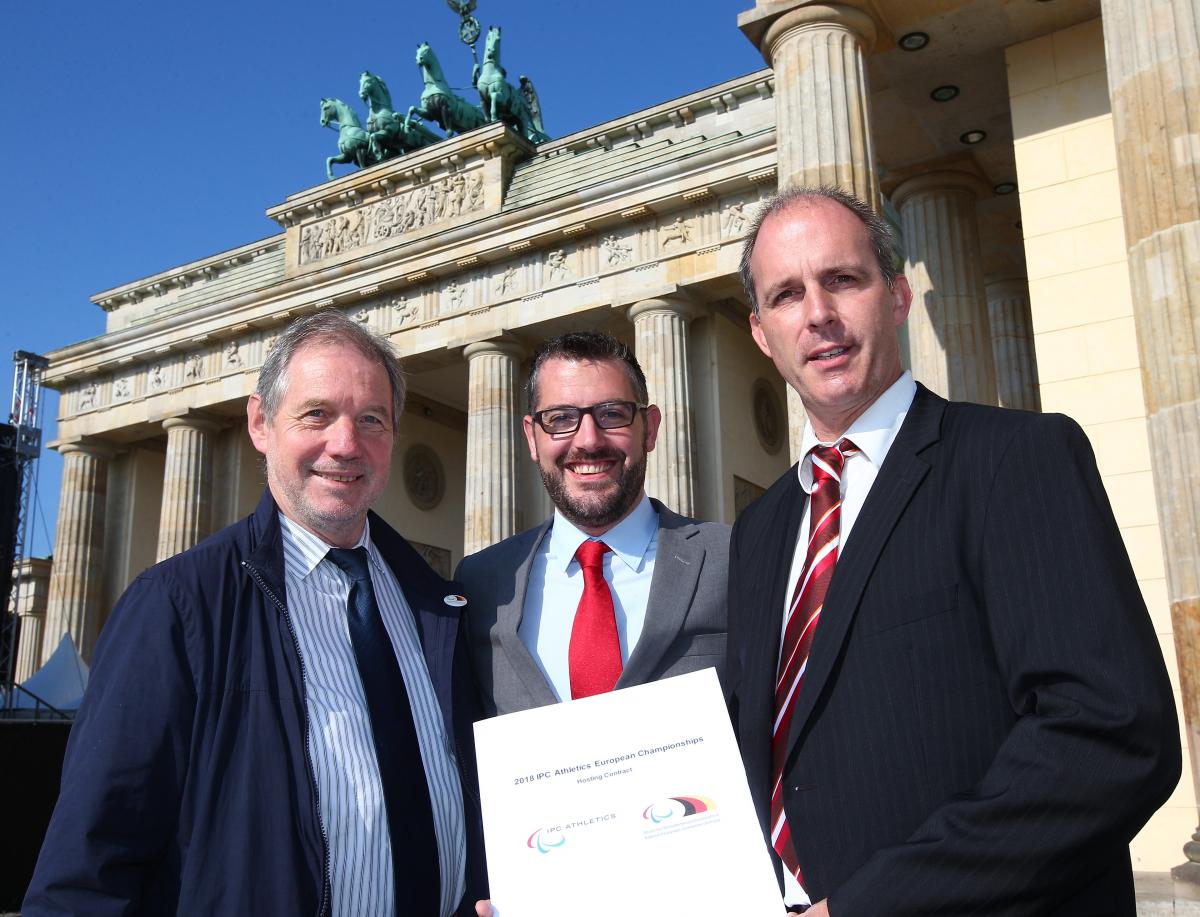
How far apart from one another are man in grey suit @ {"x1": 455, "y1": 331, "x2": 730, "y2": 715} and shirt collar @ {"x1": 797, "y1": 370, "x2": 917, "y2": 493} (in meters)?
0.94

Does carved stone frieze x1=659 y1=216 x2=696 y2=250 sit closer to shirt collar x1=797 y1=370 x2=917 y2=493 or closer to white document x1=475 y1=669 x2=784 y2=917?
shirt collar x1=797 y1=370 x2=917 y2=493

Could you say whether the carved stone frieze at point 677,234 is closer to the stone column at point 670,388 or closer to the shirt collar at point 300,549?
the stone column at point 670,388

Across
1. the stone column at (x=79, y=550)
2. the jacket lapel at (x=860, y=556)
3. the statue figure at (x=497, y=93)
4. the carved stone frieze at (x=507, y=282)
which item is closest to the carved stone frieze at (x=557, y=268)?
the carved stone frieze at (x=507, y=282)

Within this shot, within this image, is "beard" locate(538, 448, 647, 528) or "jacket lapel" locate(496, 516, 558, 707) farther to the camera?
"beard" locate(538, 448, 647, 528)

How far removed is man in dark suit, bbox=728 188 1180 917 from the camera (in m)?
1.82

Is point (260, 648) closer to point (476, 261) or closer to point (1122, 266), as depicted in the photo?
point (1122, 266)

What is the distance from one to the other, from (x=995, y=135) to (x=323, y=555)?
46.8ft

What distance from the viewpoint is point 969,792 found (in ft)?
6.38

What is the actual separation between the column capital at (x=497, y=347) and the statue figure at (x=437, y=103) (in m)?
10.0

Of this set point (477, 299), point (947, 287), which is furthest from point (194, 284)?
point (947, 287)

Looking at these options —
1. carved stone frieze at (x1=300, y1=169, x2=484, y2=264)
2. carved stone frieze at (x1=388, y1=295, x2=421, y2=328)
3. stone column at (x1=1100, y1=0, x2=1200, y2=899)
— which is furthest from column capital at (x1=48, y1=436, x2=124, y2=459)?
stone column at (x1=1100, y1=0, x2=1200, y2=899)

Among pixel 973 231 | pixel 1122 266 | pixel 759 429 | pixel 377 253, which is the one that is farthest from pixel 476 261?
pixel 1122 266

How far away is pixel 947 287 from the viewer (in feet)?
49.0

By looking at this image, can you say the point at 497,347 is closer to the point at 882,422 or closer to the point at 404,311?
the point at 404,311
